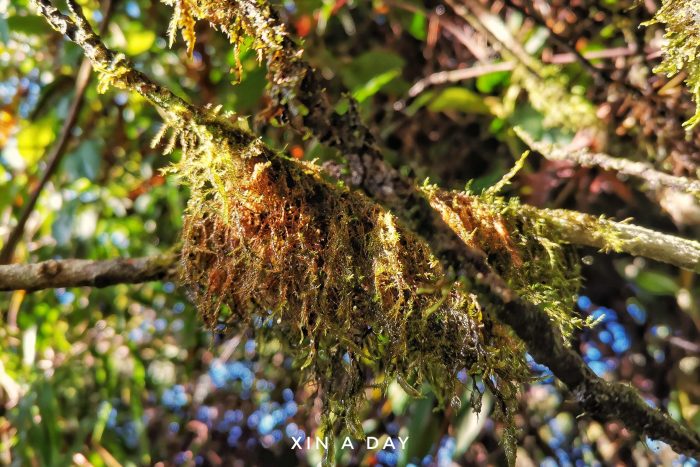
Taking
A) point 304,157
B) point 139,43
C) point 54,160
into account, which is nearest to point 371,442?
point 304,157

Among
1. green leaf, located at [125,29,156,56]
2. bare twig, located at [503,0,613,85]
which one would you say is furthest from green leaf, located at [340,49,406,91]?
green leaf, located at [125,29,156,56]

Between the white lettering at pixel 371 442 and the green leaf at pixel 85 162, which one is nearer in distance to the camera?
the white lettering at pixel 371 442

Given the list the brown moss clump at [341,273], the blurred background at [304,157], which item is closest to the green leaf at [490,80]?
the blurred background at [304,157]

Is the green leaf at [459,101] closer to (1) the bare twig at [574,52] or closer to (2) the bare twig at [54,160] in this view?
(1) the bare twig at [574,52]

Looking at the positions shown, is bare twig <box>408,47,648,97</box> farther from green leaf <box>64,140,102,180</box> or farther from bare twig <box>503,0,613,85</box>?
green leaf <box>64,140,102,180</box>

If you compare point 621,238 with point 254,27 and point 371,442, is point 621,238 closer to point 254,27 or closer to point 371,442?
point 254,27
